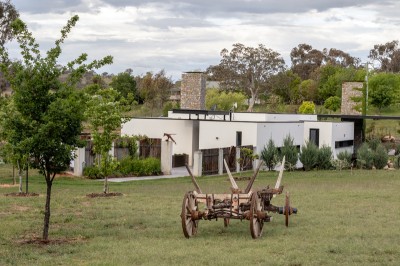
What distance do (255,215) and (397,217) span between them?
543cm

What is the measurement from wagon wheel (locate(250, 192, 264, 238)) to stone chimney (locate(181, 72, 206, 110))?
38700 millimetres

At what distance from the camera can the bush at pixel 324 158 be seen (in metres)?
39.9

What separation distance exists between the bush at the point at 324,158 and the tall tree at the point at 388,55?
90656 mm

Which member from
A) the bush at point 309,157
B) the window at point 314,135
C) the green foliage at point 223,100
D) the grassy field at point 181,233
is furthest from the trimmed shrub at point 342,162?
the green foliage at point 223,100

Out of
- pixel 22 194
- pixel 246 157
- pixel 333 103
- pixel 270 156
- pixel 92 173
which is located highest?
pixel 333 103

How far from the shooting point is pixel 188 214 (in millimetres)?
14570

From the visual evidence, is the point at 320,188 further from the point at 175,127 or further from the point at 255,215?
the point at 175,127

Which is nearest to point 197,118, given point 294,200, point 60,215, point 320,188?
point 320,188

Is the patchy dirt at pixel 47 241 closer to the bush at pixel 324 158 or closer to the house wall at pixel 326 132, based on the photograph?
the bush at pixel 324 158

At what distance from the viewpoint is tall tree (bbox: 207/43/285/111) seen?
106375 mm

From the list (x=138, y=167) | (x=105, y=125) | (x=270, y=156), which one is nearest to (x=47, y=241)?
(x=105, y=125)

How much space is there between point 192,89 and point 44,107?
129 feet

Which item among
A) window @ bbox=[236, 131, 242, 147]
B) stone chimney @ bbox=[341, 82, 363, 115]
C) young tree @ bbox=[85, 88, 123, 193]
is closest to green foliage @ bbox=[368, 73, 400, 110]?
stone chimney @ bbox=[341, 82, 363, 115]

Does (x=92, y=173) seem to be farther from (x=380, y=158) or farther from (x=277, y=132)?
(x=380, y=158)
